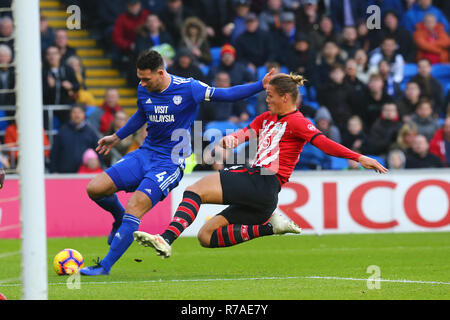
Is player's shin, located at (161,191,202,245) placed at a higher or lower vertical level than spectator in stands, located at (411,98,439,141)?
lower

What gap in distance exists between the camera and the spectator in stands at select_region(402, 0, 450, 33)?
18.5 metres

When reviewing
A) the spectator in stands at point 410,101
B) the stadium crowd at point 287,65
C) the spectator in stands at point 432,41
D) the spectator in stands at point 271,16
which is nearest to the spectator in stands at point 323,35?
the stadium crowd at point 287,65

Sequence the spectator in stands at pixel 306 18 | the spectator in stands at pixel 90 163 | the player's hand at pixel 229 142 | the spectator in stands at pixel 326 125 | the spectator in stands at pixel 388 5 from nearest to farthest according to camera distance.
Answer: the player's hand at pixel 229 142 → the spectator in stands at pixel 90 163 → the spectator in stands at pixel 326 125 → the spectator in stands at pixel 306 18 → the spectator in stands at pixel 388 5

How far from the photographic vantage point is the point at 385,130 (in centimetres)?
1553

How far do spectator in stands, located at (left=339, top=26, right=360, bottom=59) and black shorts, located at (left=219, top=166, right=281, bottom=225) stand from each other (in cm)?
979

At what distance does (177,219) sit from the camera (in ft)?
25.5

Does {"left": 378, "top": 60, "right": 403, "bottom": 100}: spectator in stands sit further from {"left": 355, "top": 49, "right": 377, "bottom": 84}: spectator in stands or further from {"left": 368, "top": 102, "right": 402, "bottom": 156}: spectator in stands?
{"left": 368, "top": 102, "right": 402, "bottom": 156}: spectator in stands

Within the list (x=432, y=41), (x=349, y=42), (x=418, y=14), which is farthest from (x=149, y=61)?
(x=418, y=14)

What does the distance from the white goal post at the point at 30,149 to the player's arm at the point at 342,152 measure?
118 inches

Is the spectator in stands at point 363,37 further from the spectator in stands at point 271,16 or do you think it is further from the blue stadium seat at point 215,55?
the blue stadium seat at point 215,55

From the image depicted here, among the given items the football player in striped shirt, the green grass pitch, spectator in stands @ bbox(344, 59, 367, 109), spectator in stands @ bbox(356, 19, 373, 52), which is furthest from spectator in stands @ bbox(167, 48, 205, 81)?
the football player in striped shirt

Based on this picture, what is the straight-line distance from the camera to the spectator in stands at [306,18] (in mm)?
18016
